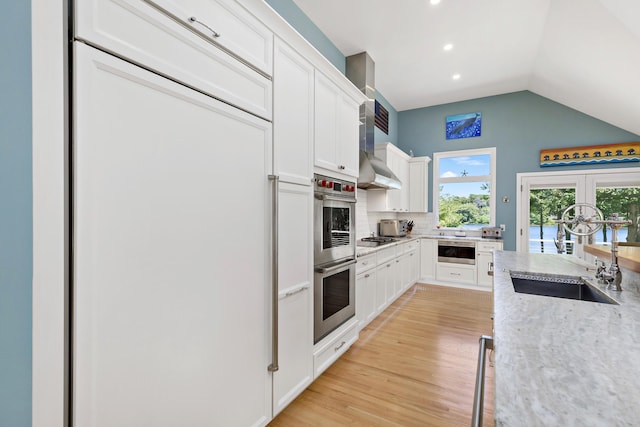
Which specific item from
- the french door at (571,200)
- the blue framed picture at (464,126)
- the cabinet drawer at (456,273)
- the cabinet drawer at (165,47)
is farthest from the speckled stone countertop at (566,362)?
the blue framed picture at (464,126)

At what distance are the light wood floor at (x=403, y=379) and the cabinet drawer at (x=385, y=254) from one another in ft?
2.39

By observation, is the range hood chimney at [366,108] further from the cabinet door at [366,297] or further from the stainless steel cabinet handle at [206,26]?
the stainless steel cabinet handle at [206,26]

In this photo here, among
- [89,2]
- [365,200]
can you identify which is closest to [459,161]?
[365,200]

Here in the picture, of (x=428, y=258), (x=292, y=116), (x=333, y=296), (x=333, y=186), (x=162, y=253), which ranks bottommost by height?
(x=428, y=258)

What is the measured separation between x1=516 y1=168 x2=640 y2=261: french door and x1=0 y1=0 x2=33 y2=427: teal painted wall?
5527mm

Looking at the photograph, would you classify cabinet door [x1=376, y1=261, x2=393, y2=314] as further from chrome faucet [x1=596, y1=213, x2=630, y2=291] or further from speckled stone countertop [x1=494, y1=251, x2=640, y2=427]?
speckled stone countertop [x1=494, y1=251, x2=640, y2=427]

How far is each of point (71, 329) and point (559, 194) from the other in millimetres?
6327

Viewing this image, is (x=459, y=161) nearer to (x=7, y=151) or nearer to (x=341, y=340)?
(x=341, y=340)

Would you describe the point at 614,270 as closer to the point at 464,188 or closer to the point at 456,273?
the point at 456,273

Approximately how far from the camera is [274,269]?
1688 millimetres

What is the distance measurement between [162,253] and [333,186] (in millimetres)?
1499

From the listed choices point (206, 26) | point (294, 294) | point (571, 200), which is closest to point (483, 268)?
point (571, 200)

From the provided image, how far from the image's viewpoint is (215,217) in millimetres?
1360

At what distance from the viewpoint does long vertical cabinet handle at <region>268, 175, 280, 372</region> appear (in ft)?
5.49
